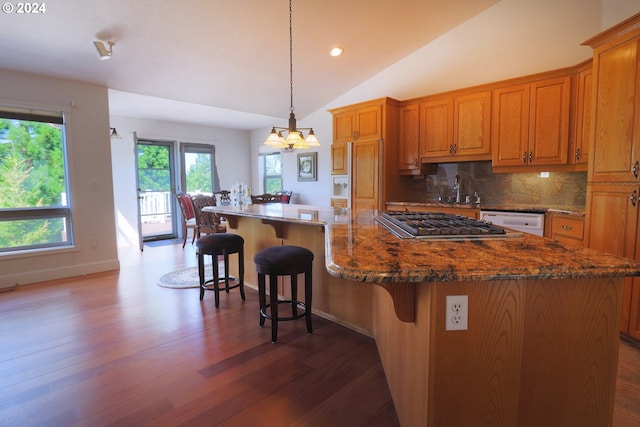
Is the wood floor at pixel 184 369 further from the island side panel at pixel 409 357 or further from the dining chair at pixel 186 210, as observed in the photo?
the dining chair at pixel 186 210

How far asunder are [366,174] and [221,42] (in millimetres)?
2402

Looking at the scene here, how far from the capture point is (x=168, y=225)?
6922 mm

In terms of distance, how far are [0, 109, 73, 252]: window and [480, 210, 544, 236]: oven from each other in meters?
4.98

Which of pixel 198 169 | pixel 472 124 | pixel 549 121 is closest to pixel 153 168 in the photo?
pixel 198 169

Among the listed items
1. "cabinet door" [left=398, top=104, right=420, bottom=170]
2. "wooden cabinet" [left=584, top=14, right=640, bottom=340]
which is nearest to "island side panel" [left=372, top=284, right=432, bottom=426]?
"wooden cabinet" [left=584, top=14, right=640, bottom=340]

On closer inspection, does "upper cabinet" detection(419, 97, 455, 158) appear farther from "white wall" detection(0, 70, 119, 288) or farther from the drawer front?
"white wall" detection(0, 70, 119, 288)

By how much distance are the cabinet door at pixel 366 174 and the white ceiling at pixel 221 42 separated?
120 cm

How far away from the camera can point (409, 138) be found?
450 cm

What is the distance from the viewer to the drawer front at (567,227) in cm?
280

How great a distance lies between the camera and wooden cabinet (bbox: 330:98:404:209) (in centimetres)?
439

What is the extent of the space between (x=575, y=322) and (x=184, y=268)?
4.24m

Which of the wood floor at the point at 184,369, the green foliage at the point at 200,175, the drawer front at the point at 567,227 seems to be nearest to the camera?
the wood floor at the point at 184,369
